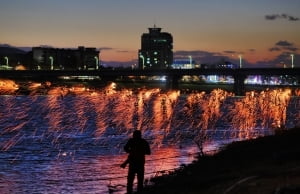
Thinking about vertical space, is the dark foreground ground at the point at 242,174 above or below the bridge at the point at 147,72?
below

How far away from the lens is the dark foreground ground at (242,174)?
63.7 ft

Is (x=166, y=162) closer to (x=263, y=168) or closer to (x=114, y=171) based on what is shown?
(x=114, y=171)

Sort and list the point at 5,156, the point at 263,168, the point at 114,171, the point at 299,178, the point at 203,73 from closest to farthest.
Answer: the point at 299,178, the point at 263,168, the point at 114,171, the point at 5,156, the point at 203,73

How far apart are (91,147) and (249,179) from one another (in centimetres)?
2919

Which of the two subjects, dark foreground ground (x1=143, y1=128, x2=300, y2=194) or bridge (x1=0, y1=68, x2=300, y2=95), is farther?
bridge (x1=0, y1=68, x2=300, y2=95)

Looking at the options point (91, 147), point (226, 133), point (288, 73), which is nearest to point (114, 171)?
point (91, 147)

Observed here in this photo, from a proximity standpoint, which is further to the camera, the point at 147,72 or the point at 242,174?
the point at 147,72

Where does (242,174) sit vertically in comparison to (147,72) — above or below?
below

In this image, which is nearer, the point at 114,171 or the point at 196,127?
the point at 114,171

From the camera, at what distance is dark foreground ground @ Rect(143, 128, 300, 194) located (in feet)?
63.7

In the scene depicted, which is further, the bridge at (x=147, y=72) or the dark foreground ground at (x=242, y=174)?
the bridge at (x=147, y=72)

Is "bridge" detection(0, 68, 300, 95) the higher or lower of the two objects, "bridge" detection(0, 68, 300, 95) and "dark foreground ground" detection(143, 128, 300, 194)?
the higher

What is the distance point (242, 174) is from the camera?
24031 mm

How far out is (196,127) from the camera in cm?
7512
